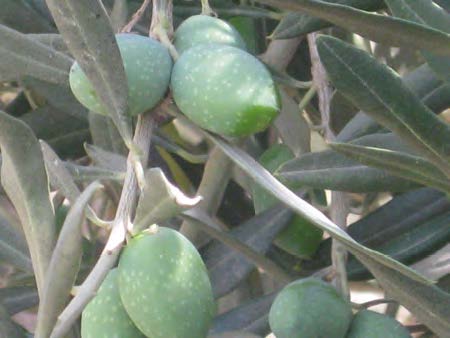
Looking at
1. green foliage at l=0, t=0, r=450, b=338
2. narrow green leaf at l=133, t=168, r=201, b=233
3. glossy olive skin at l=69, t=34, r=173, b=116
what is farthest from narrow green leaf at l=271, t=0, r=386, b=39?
narrow green leaf at l=133, t=168, r=201, b=233

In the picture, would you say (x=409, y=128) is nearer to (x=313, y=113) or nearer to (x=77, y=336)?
(x=77, y=336)

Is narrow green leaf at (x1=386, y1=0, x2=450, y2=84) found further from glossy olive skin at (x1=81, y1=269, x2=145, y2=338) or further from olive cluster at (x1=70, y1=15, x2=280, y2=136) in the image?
glossy olive skin at (x1=81, y1=269, x2=145, y2=338)

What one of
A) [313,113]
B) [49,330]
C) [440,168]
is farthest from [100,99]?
[313,113]

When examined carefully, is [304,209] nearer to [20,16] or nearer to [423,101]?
[423,101]

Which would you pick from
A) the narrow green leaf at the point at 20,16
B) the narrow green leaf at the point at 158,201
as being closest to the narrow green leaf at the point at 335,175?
the narrow green leaf at the point at 158,201

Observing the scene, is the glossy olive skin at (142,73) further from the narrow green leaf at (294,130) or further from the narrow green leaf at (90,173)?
the narrow green leaf at (294,130)
